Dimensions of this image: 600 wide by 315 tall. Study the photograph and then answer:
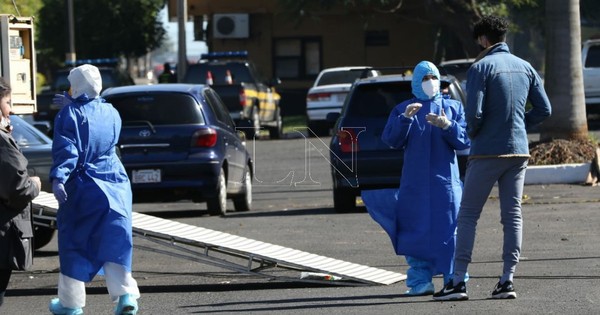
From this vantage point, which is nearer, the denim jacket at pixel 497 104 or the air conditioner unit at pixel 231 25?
the denim jacket at pixel 497 104

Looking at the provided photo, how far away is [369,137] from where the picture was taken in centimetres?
1527

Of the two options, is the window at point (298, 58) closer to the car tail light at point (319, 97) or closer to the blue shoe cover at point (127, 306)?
the car tail light at point (319, 97)

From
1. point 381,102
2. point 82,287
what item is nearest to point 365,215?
point 381,102

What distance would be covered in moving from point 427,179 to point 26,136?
609 cm

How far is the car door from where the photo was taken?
16.3 m

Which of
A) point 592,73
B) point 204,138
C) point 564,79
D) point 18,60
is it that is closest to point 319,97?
point 592,73

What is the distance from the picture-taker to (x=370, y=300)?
9398mm

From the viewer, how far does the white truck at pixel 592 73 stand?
30484 millimetres

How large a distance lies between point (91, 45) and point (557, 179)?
3362cm

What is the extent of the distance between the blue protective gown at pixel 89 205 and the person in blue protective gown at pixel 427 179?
2121mm

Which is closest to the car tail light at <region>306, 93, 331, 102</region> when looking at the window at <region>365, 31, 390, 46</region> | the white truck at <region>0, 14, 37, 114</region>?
the window at <region>365, 31, 390, 46</region>

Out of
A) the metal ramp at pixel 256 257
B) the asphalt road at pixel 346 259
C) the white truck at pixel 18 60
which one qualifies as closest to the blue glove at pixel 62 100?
the asphalt road at pixel 346 259

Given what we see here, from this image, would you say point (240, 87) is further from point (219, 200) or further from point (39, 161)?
point (39, 161)

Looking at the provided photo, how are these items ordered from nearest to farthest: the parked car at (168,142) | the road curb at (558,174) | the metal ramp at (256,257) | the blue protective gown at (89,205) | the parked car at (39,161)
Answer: the blue protective gown at (89,205), the metal ramp at (256,257), the parked car at (39,161), the parked car at (168,142), the road curb at (558,174)
